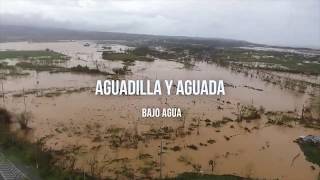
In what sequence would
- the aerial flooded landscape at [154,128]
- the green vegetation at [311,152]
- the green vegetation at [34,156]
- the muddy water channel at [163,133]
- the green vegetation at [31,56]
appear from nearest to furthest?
the green vegetation at [34,156]
the aerial flooded landscape at [154,128]
the muddy water channel at [163,133]
the green vegetation at [311,152]
the green vegetation at [31,56]

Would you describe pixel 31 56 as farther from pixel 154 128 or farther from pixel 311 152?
pixel 311 152

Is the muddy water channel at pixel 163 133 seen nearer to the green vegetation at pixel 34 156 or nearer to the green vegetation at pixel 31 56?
the green vegetation at pixel 34 156

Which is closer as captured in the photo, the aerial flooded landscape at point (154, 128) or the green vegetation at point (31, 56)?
the aerial flooded landscape at point (154, 128)

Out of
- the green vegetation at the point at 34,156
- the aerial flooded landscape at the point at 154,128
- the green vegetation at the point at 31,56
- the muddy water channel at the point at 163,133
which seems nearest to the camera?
the green vegetation at the point at 34,156

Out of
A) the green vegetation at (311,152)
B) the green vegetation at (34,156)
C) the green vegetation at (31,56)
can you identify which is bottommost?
the green vegetation at (311,152)

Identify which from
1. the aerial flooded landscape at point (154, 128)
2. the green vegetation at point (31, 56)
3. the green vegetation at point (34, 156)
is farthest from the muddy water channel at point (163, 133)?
the green vegetation at point (31, 56)

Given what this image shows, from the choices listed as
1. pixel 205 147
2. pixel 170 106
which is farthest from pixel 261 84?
pixel 205 147

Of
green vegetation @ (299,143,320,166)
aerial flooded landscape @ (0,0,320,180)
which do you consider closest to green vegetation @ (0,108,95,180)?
aerial flooded landscape @ (0,0,320,180)

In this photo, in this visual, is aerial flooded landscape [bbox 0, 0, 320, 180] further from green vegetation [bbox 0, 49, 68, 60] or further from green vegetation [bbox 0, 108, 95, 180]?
green vegetation [bbox 0, 49, 68, 60]

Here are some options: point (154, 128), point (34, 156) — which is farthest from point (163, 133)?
point (34, 156)
